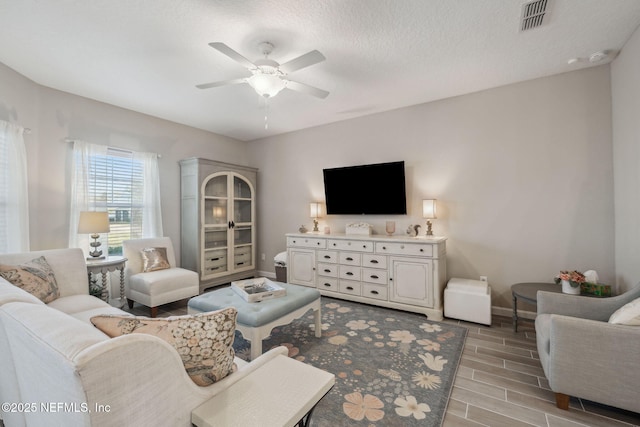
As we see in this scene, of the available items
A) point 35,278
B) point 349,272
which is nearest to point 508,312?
point 349,272

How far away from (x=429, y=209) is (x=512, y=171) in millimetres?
1006

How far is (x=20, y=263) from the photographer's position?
2.27 meters

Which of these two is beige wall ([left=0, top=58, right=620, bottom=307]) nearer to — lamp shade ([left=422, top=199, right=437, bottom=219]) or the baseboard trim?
the baseboard trim

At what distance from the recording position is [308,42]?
236 cm

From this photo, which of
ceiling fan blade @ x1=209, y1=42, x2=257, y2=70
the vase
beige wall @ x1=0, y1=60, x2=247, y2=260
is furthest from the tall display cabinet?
the vase

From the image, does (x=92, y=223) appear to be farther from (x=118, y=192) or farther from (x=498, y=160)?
(x=498, y=160)

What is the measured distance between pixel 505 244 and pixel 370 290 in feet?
5.58

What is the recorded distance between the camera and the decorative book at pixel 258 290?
94.8 inches

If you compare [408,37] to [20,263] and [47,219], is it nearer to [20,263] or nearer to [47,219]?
[20,263]

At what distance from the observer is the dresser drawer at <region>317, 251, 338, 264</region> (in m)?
3.86

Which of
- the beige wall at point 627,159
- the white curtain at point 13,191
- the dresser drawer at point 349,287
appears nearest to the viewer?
the beige wall at point 627,159

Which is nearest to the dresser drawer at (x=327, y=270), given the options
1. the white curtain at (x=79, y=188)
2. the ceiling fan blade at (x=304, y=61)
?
the ceiling fan blade at (x=304, y=61)

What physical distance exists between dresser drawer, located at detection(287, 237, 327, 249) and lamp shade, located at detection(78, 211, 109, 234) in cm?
233

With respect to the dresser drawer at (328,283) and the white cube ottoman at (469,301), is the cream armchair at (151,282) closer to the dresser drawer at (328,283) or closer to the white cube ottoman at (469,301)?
the dresser drawer at (328,283)
